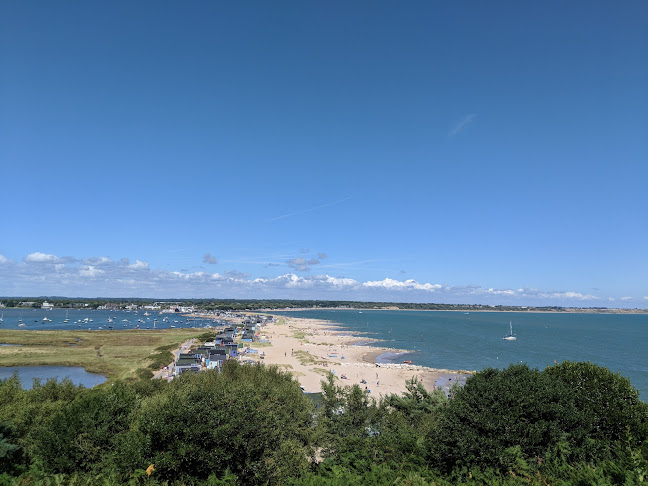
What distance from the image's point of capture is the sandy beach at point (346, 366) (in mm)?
62231

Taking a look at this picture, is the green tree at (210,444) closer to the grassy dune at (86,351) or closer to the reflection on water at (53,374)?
the reflection on water at (53,374)

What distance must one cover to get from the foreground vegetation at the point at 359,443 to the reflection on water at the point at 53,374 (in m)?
41.7

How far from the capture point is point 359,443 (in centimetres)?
2056

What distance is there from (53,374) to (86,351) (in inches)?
966

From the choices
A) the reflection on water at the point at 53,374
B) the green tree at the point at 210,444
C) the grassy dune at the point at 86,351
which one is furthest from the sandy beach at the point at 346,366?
the green tree at the point at 210,444

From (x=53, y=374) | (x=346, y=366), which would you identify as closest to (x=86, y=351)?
(x=53, y=374)

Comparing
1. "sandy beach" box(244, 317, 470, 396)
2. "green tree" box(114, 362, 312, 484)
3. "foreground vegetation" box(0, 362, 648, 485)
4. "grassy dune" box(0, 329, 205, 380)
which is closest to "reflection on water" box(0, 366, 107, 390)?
"grassy dune" box(0, 329, 205, 380)

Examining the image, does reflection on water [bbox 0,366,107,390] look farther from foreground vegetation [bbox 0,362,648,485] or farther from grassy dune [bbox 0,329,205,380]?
foreground vegetation [bbox 0,362,648,485]

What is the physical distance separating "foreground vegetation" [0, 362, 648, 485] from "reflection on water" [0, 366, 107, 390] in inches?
1644

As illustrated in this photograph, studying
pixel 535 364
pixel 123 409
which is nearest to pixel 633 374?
pixel 535 364

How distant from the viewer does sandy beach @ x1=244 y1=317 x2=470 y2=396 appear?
62231mm

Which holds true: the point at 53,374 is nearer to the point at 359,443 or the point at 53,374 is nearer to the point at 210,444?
the point at 210,444

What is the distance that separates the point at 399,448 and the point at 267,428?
7269 mm

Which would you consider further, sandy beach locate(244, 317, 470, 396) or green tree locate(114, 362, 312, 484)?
sandy beach locate(244, 317, 470, 396)
